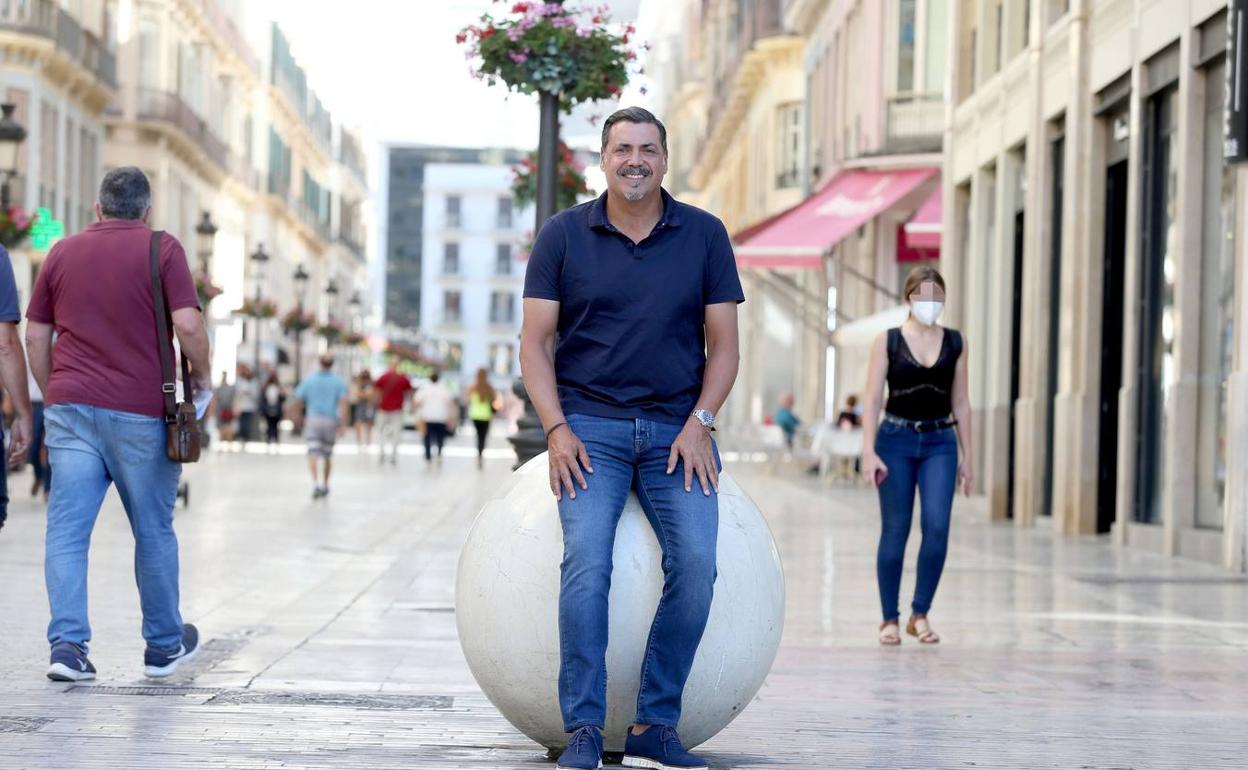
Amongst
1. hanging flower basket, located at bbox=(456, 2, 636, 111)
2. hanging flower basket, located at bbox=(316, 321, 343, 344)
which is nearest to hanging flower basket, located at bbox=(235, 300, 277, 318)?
hanging flower basket, located at bbox=(316, 321, 343, 344)

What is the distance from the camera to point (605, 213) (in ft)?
21.3

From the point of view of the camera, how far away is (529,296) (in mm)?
6430

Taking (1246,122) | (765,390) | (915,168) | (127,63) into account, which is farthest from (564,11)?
(127,63)

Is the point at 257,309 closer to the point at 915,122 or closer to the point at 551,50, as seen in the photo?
the point at 915,122

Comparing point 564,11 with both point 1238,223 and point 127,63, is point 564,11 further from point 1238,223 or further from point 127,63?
point 127,63

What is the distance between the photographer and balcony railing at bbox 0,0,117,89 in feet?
159

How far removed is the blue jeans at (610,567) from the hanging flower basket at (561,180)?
19.7 m

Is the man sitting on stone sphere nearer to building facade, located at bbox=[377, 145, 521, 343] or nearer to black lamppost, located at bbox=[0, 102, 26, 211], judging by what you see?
black lamppost, located at bbox=[0, 102, 26, 211]

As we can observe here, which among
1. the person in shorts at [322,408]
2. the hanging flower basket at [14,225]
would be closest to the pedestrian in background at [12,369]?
the person in shorts at [322,408]

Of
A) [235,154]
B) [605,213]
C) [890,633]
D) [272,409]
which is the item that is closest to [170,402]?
[605,213]

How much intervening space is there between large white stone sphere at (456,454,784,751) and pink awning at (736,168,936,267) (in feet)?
87.0

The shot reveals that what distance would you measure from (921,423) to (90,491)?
386 centimetres

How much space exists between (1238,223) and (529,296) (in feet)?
34.7

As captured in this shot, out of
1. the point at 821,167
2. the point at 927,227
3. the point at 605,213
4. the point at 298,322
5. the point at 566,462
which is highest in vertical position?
the point at 821,167
